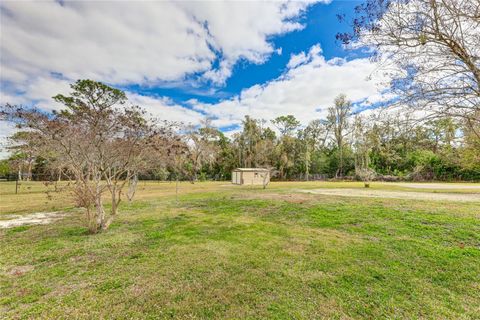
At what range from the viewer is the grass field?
259 centimetres

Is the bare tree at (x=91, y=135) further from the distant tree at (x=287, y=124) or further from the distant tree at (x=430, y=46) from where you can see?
the distant tree at (x=287, y=124)

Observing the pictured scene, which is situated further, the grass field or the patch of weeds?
the patch of weeds

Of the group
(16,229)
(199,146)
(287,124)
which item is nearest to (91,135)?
(16,229)

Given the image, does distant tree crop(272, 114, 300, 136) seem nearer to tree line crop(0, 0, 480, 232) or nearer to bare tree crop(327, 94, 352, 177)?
bare tree crop(327, 94, 352, 177)

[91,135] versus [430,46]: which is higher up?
[430,46]

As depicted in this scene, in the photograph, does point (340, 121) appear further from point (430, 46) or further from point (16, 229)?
point (16, 229)

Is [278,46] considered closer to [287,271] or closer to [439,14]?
[439,14]

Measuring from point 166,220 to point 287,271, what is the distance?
4998mm

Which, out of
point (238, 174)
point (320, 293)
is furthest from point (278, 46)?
point (238, 174)

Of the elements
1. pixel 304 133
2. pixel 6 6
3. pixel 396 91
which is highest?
pixel 304 133

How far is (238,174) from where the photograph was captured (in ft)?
90.6

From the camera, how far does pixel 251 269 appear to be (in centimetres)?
359

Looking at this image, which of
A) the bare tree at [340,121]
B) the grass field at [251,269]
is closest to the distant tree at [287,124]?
the bare tree at [340,121]

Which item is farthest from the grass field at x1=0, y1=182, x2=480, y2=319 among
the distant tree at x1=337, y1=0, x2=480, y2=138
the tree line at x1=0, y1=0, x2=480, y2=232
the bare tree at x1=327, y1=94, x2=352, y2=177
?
the bare tree at x1=327, y1=94, x2=352, y2=177
